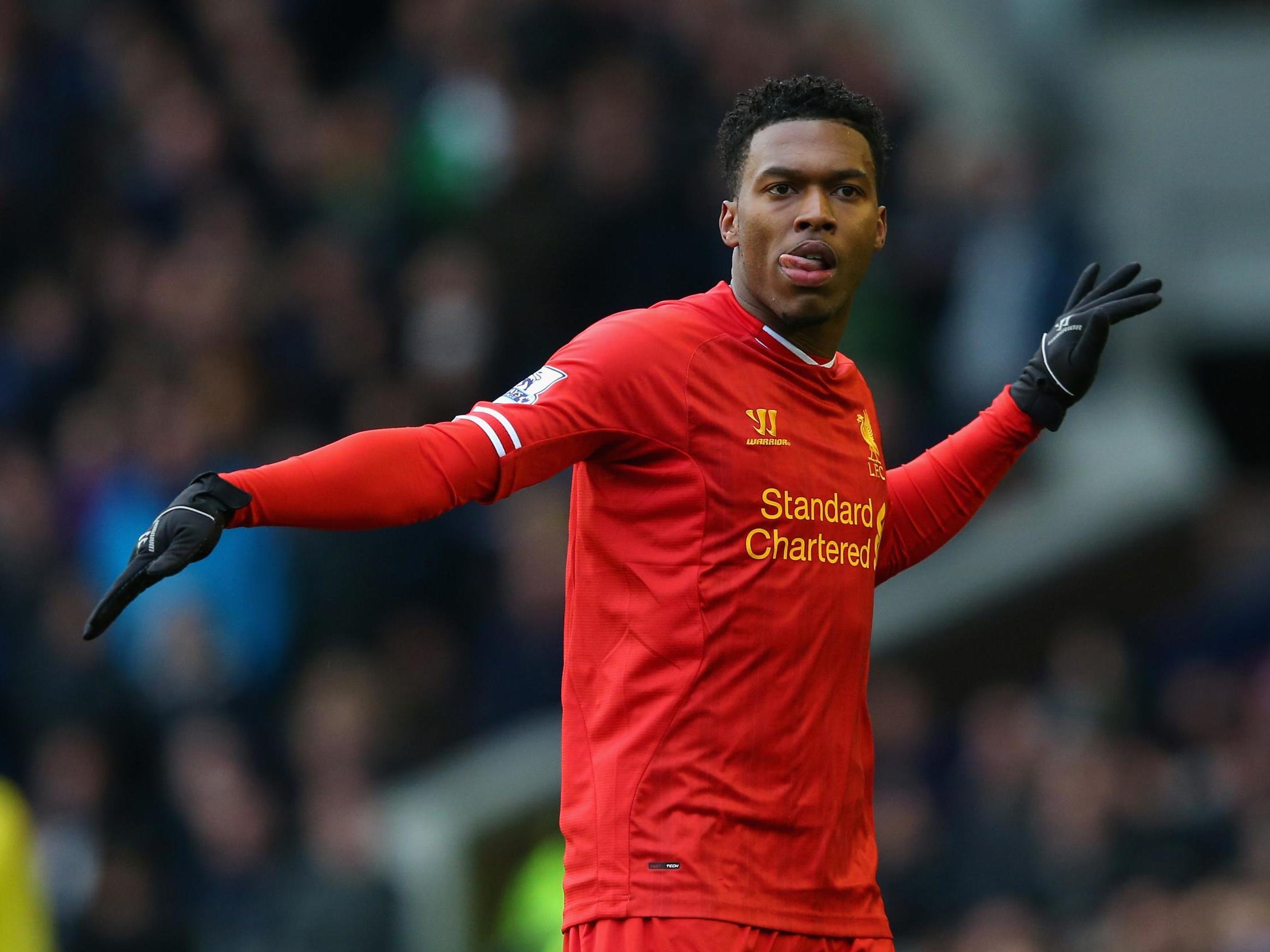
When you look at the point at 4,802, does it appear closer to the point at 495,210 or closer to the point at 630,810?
the point at 630,810

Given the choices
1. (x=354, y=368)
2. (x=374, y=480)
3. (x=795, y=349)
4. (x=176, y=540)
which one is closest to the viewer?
(x=176, y=540)

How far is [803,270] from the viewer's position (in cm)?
437

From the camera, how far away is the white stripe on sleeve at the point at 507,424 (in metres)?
Result: 4.07

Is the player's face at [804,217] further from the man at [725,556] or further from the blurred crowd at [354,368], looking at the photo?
the blurred crowd at [354,368]

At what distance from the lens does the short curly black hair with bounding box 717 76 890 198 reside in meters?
4.42

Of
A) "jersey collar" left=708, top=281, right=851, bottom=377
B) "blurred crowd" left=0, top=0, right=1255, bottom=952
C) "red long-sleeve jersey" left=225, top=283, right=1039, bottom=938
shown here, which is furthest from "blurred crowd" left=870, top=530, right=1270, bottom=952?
"jersey collar" left=708, top=281, right=851, bottom=377

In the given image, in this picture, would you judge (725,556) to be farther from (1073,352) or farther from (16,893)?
(16,893)

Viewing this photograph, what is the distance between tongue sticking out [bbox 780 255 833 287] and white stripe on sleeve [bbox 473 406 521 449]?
676mm

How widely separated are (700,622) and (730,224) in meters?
0.87

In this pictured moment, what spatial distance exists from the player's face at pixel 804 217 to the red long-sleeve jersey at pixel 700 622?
0.11 m

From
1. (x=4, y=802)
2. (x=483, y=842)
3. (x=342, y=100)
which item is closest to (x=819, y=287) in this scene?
(x=4, y=802)

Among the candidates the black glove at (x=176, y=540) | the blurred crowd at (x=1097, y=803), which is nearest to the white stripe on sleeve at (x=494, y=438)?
the black glove at (x=176, y=540)

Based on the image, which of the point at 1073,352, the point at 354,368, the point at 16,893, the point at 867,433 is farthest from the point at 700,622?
the point at 354,368

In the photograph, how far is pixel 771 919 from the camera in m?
4.12
